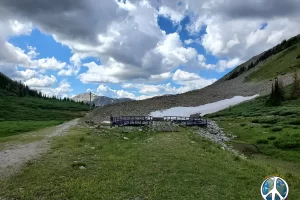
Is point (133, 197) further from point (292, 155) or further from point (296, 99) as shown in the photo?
point (296, 99)

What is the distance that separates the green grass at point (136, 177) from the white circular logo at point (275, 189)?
9.06 meters

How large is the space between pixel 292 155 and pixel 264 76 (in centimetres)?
14132

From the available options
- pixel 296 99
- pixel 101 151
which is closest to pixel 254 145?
pixel 101 151

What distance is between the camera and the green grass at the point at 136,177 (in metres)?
17.2

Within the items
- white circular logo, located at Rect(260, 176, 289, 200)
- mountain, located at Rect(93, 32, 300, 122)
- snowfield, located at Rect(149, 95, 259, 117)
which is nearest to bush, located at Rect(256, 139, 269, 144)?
white circular logo, located at Rect(260, 176, 289, 200)

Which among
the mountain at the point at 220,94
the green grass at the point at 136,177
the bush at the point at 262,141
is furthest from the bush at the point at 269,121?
the mountain at the point at 220,94

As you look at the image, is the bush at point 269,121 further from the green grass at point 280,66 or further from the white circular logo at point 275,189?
the green grass at point 280,66

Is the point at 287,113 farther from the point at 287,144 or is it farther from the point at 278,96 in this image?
the point at 287,144

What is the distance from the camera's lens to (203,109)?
4737 inches

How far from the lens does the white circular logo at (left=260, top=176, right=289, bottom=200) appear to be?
8180 mm

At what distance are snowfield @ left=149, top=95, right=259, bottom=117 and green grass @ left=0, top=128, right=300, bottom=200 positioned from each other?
77.2m

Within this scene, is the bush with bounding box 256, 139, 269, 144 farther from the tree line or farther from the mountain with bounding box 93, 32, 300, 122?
the tree line

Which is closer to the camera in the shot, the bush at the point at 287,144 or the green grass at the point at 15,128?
the bush at the point at 287,144

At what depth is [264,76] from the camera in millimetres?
172000
